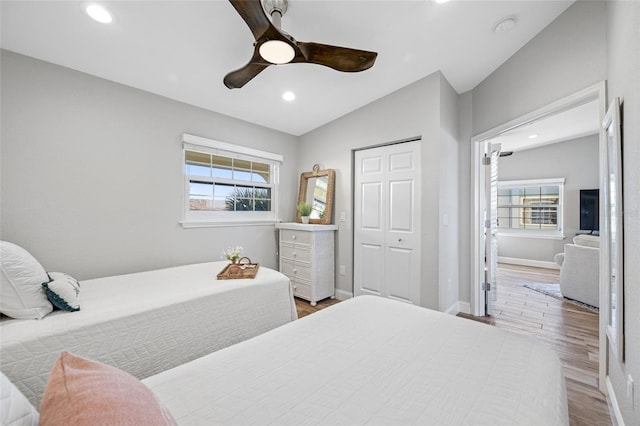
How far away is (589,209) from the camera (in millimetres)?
5145

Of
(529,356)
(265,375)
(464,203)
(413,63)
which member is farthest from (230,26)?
(464,203)

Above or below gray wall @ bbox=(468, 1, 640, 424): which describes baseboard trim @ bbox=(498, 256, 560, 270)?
below

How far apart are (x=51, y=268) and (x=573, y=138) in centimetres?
841

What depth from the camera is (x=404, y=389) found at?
881 mm

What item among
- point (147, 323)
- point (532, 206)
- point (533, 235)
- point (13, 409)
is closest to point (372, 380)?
point (13, 409)

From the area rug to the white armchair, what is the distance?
0.16ft

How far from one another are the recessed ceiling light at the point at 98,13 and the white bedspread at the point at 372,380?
224 centimetres

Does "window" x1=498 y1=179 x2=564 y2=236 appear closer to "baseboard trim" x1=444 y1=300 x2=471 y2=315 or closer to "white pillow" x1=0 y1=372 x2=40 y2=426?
"baseboard trim" x1=444 y1=300 x2=471 y2=315

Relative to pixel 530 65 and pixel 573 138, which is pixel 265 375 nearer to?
pixel 530 65

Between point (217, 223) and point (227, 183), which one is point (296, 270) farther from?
point (227, 183)

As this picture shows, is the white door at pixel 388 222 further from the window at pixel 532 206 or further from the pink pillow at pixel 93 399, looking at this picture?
the window at pixel 532 206

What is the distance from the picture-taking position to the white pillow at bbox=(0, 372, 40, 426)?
50 centimetres

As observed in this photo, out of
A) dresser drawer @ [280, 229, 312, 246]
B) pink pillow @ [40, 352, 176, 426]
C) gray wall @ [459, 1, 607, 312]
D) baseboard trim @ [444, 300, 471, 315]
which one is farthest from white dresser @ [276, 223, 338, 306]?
pink pillow @ [40, 352, 176, 426]

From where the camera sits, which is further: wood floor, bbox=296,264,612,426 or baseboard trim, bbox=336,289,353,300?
baseboard trim, bbox=336,289,353,300
